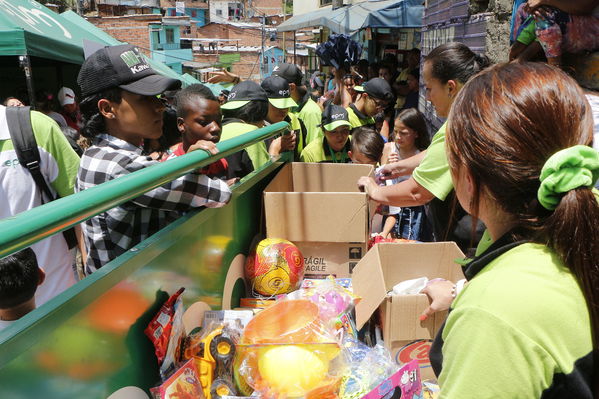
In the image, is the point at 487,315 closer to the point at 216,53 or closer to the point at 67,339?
the point at 67,339

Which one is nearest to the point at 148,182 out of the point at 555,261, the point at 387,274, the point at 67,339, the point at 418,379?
the point at 67,339

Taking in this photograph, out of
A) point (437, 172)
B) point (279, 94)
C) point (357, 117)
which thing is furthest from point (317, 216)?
point (357, 117)

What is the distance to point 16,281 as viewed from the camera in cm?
191

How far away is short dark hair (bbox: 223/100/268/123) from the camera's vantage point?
4.00 meters

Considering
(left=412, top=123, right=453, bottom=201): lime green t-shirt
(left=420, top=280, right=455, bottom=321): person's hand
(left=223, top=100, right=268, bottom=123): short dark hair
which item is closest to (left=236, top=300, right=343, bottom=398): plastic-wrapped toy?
(left=420, top=280, right=455, bottom=321): person's hand

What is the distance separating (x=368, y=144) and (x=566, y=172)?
3154 mm

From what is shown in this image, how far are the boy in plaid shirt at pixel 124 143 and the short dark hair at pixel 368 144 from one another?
2.27 metres

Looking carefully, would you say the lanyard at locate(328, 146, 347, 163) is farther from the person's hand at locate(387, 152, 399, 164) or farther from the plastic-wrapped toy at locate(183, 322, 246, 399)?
the plastic-wrapped toy at locate(183, 322, 246, 399)

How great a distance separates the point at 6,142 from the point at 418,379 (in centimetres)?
219

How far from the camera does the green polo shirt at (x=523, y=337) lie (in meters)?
0.85

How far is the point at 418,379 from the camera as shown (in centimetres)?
171

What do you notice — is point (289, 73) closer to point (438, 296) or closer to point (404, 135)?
point (404, 135)

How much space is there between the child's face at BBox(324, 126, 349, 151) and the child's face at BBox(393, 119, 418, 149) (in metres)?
0.44

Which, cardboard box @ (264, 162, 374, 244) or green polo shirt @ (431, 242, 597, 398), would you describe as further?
cardboard box @ (264, 162, 374, 244)
